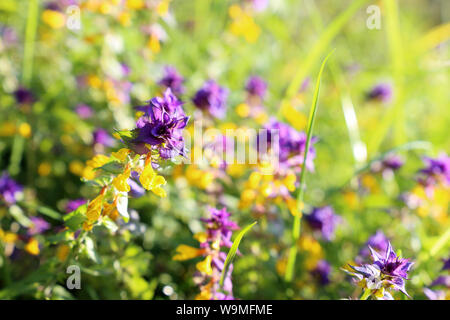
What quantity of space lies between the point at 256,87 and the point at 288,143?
751mm

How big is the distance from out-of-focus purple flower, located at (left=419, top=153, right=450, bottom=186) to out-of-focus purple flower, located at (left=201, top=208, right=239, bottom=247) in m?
1.04

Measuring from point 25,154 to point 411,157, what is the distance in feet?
7.77

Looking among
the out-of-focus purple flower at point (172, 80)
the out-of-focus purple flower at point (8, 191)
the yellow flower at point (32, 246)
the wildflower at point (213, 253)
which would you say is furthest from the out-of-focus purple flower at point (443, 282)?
the out-of-focus purple flower at point (8, 191)

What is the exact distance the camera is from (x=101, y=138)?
1.76 metres

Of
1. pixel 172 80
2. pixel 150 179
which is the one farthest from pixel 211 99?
pixel 150 179

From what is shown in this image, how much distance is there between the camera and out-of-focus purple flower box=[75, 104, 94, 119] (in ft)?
6.26

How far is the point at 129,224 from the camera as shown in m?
1.17

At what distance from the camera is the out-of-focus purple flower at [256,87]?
6.72 feet

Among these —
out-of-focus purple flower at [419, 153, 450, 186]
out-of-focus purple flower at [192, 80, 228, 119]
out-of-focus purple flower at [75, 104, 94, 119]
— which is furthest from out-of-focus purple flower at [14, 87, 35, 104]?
out-of-focus purple flower at [419, 153, 450, 186]

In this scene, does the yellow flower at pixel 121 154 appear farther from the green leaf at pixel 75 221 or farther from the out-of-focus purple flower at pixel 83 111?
the out-of-focus purple flower at pixel 83 111
